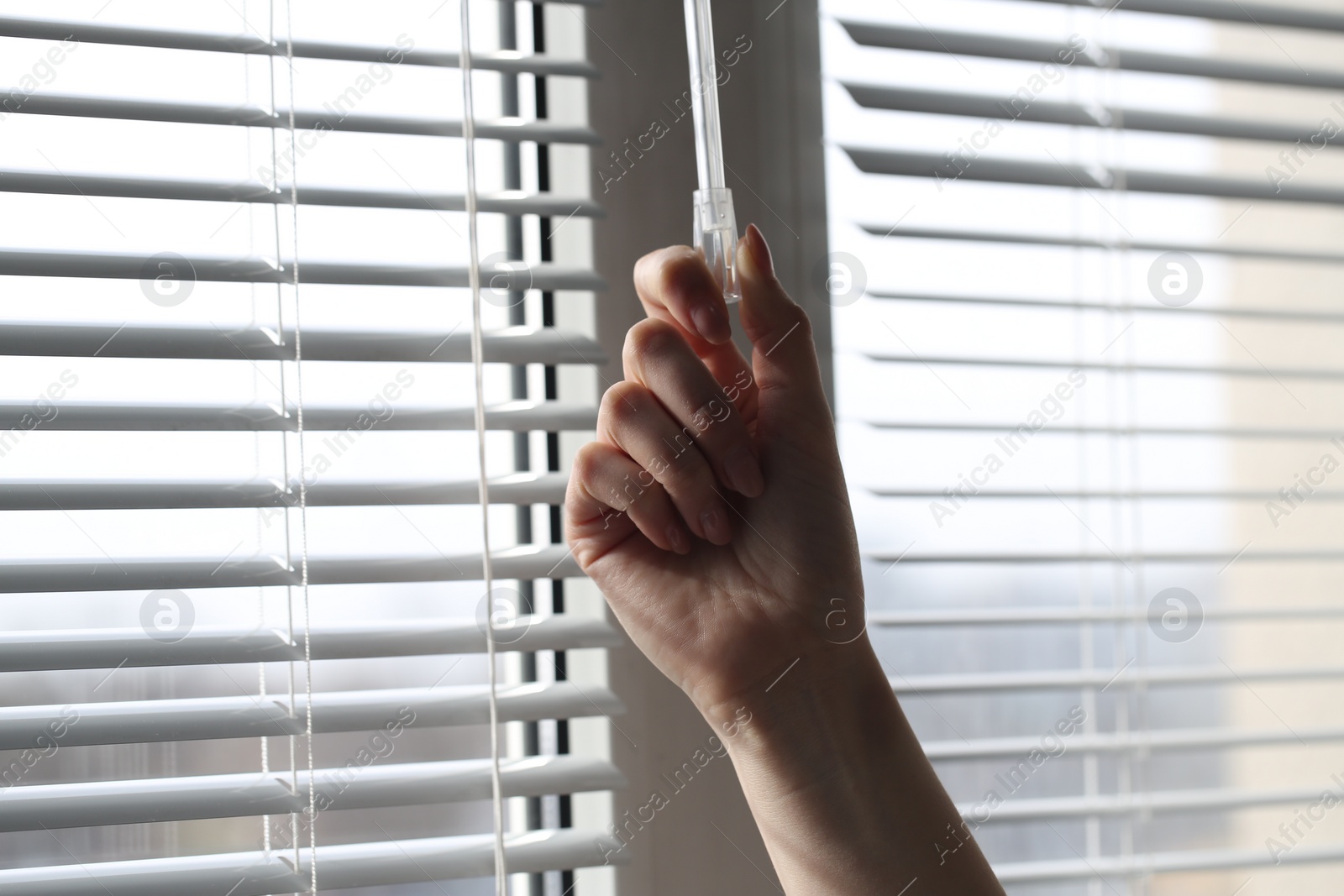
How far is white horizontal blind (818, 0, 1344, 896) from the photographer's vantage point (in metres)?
0.85

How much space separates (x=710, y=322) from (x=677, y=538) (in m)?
0.15

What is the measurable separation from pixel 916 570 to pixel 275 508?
0.53 m

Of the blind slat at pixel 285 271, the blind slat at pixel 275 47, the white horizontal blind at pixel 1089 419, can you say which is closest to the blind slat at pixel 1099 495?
the white horizontal blind at pixel 1089 419

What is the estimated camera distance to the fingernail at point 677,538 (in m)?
0.65

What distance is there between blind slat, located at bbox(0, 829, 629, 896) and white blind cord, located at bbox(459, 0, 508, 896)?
3 cm

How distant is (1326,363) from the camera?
1.08 meters

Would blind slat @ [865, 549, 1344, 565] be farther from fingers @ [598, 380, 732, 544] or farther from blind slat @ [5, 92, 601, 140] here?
blind slat @ [5, 92, 601, 140]

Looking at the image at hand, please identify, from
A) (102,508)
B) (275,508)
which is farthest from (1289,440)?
(102,508)

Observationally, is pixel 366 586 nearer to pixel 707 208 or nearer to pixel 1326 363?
pixel 707 208

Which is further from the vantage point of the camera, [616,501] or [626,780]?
[626,780]

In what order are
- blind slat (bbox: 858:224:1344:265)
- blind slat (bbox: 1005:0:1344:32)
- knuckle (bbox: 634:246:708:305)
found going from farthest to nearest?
blind slat (bbox: 1005:0:1344:32) → blind slat (bbox: 858:224:1344:265) → knuckle (bbox: 634:246:708:305)

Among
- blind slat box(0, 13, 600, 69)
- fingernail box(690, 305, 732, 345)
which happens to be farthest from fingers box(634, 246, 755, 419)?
blind slat box(0, 13, 600, 69)

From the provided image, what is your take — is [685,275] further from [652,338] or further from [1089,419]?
[1089,419]

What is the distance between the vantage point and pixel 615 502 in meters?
0.63
